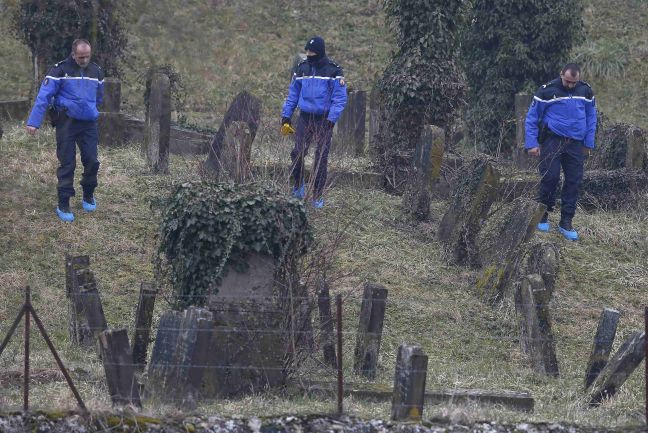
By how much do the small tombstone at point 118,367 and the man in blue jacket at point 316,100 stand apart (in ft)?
18.8

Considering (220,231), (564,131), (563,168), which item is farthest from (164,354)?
(563,168)

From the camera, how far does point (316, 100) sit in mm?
13766

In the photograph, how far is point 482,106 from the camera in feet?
65.4

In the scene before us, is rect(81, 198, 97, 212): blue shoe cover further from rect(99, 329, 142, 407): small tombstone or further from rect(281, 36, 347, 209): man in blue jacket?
rect(99, 329, 142, 407): small tombstone

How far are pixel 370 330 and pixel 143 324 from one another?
1.67 meters

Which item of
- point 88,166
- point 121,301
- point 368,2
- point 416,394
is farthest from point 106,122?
point 368,2

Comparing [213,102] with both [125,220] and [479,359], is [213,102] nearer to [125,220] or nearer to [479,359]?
[125,220]

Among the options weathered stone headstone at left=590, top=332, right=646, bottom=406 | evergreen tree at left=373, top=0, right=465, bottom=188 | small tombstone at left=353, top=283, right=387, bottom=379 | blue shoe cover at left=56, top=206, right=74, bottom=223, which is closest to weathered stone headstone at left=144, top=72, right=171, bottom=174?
blue shoe cover at left=56, top=206, right=74, bottom=223

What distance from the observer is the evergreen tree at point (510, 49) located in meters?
19.7

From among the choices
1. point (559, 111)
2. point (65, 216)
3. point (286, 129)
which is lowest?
point (65, 216)

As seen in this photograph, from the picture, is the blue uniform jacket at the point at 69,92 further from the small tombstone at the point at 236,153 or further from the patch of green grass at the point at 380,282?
the small tombstone at the point at 236,153

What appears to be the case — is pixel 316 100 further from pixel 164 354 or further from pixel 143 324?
pixel 164 354

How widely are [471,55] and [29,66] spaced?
8181 mm

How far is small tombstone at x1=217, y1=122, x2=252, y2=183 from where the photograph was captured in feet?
37.6
